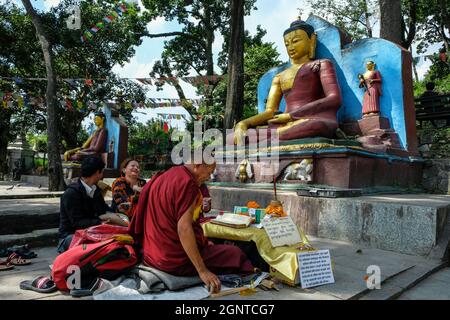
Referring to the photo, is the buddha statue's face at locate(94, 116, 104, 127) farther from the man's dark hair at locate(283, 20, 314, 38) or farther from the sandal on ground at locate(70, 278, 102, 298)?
the sandal on ground at locate(70, 278, 102, 298)

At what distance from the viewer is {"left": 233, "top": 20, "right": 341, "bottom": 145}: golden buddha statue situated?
22.9 feet

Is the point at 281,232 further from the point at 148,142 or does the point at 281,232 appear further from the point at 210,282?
the point at 148,142

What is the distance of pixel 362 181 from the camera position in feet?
20.0

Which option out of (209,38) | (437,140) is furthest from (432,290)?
(209,38)

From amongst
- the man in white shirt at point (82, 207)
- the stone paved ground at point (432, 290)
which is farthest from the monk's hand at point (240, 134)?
the stone paved ground at point (432, 290)

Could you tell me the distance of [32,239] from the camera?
4281 millimetres

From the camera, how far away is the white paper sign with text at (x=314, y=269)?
112 inches

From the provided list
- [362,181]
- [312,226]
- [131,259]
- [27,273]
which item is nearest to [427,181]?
[362,181]

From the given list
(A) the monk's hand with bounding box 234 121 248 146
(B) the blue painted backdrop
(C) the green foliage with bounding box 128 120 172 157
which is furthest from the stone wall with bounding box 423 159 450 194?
(C) the green foliage with bounding box 128 120 172 157

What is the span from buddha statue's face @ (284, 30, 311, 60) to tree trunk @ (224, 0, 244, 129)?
220 centimetres

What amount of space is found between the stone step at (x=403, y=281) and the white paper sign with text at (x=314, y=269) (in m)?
0.33

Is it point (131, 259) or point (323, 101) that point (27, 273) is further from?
point (323, 101)

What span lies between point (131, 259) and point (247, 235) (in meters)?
1.06

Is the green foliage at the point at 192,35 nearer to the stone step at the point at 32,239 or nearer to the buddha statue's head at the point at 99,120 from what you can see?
the buddha statue's head at the point at 99,120
